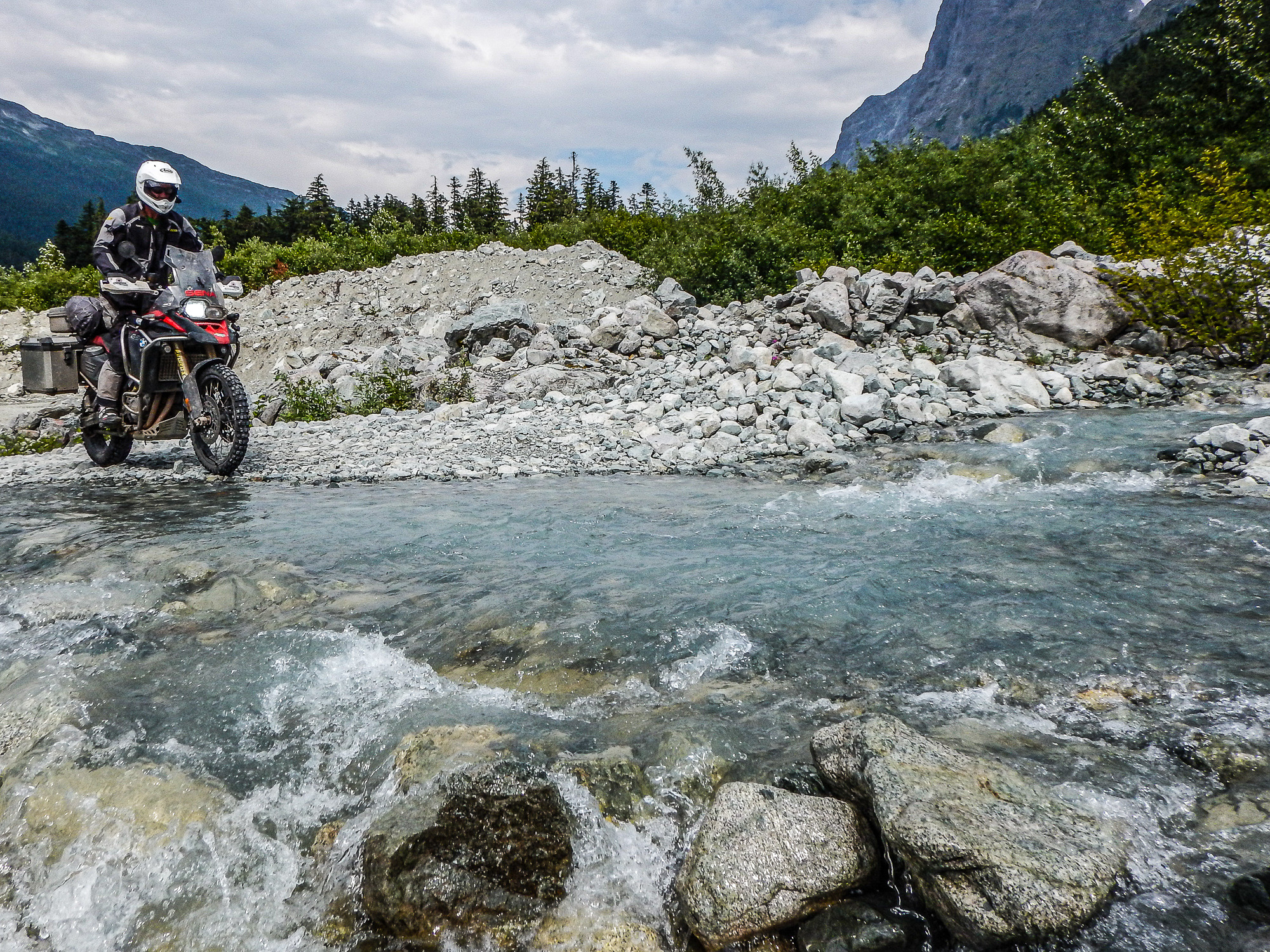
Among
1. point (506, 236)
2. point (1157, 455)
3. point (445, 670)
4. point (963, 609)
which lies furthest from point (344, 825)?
point (506, 236)

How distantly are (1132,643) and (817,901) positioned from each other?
Result: 2582 millimetres

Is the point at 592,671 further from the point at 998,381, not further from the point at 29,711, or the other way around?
the point at 998,381

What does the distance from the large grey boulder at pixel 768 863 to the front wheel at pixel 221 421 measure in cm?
695

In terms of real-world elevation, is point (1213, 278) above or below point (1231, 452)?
above

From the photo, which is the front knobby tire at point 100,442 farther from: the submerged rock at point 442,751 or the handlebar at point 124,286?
the submerged rock at point 442,751

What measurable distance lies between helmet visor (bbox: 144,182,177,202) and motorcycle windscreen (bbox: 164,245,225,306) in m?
0.52

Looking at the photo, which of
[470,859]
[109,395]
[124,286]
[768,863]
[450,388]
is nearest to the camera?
[768,863]

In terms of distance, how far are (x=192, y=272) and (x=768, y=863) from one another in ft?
27.5

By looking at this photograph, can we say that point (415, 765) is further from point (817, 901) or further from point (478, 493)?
point (478, 493)

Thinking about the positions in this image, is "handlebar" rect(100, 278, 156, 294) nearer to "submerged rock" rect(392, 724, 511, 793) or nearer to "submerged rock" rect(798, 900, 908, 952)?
"submerged rock" rect(392, 724, 511, 793)

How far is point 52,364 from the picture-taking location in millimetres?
9039

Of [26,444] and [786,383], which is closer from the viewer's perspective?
[26,444]

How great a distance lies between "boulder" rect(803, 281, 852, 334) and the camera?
12.9m

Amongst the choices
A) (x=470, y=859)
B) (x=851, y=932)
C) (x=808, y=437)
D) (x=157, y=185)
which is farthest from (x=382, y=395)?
(x=851, y=932)
